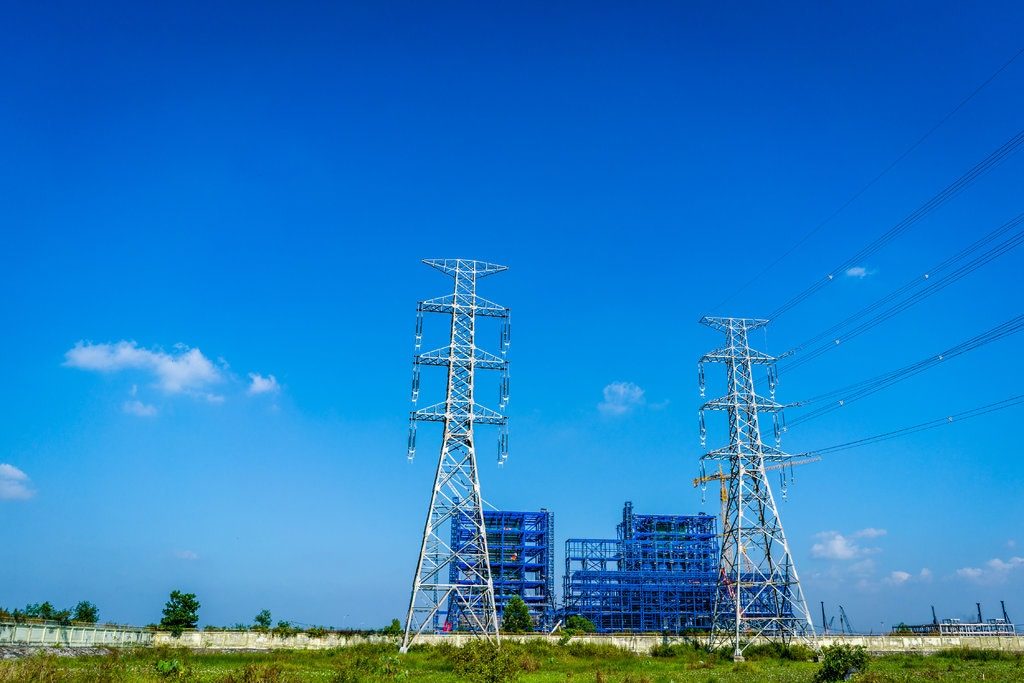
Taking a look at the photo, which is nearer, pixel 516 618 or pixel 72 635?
pixel 72 635

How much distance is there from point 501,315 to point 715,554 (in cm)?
9065

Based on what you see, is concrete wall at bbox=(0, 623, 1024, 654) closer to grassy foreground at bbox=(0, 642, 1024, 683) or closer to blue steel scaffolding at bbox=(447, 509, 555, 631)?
grassy foreground at bbox=(0, 642, 1024, 683)

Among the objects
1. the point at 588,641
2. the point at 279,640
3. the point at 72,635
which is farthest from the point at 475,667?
the point at 72,635

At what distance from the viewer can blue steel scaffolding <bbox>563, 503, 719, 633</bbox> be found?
119 metres

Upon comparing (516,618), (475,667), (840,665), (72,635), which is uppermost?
(840,665)

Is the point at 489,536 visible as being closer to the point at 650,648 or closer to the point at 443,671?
the point at 650,648

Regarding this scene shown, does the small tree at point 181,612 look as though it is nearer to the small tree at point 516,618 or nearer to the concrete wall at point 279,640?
the concrete wall at point 279,640

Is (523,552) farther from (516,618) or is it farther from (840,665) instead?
(840,665)

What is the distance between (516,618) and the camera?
9481 centimetres

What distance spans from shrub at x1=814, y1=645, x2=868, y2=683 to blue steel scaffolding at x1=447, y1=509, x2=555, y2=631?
8045cm

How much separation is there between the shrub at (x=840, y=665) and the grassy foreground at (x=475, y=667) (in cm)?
76

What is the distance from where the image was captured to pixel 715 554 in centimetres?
13075

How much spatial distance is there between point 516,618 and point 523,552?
90.8ft

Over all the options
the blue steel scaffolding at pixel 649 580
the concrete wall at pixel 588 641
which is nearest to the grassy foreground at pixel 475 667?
the concrete wall at pixel 588 641
